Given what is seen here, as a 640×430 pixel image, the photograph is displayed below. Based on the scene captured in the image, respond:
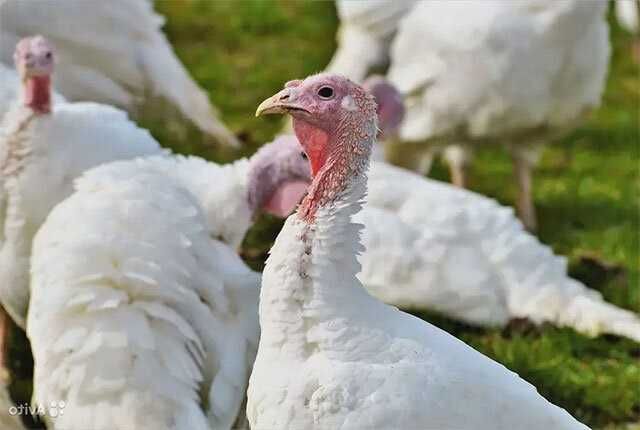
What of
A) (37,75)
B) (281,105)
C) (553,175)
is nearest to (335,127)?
(281,105)

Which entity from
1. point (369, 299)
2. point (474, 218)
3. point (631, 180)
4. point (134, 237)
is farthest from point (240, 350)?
point (631, 180)

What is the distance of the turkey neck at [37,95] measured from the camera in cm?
402

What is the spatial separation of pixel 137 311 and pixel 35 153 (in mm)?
796

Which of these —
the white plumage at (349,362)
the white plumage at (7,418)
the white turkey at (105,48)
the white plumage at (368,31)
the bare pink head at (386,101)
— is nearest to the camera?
the white plumage at (349,362)

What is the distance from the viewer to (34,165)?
3939 millimetres

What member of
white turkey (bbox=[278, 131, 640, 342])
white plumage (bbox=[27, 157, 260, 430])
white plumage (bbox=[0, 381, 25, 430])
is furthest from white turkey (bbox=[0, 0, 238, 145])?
white plumage (bbox=[0, 381, 25, 430])

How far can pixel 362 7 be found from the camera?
5871 mm

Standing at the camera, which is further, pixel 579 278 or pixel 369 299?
pixel 579 278

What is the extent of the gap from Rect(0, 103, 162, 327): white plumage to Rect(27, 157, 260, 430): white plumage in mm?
230

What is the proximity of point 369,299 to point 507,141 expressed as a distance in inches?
129

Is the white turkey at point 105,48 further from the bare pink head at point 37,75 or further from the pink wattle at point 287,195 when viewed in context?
the pink wattle at point 287,195

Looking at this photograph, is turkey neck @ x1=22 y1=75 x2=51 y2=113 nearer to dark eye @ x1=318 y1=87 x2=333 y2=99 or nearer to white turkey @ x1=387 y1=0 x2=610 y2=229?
dark eye @ x1=318 y1=87 x2=333 y2=99

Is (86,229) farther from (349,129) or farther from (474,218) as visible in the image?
(474,218)

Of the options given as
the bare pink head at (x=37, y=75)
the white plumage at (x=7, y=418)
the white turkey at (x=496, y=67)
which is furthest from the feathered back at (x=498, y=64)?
the white plumage at (x=7, y=418)
